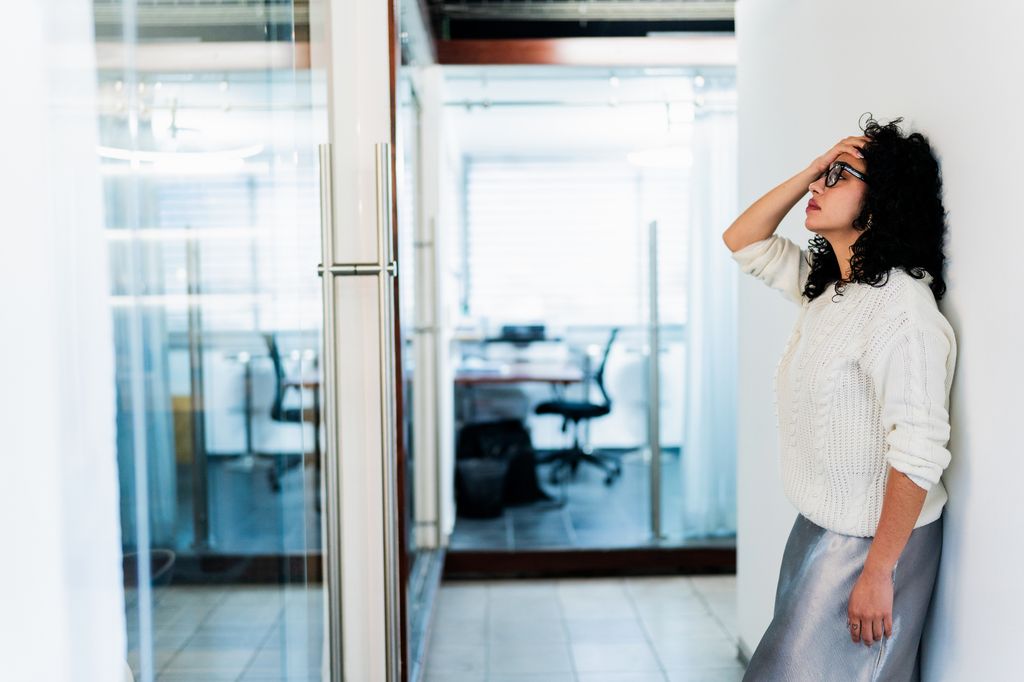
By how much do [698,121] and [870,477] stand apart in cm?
301

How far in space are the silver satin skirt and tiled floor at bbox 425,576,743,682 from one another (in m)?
1.42

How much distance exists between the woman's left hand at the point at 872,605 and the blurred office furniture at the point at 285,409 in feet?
4.16

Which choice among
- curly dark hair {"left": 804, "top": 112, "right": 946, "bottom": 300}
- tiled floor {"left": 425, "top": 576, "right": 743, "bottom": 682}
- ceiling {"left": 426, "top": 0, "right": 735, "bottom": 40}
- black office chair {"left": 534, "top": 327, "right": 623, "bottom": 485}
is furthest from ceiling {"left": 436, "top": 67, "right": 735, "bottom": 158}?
curly dark hair {"left": 804, "top": 112, "right": 946, "bottom": 300}

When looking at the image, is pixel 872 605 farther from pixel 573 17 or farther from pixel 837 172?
pixel 573 17

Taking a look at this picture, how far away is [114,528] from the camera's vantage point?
1146 millimetres

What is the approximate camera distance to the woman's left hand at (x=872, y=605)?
1.59m

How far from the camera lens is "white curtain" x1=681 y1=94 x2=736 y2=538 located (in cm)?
436

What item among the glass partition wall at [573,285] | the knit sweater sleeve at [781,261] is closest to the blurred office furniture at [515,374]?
the glass partition wall at [573,285]

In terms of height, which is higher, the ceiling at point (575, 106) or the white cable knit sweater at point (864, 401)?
the ceiling at point (575, 106)

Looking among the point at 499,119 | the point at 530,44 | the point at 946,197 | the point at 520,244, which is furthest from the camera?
the point at 520,244

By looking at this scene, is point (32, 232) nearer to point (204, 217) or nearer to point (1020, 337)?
point (204, 217)

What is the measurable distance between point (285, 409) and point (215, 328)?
0.52 m

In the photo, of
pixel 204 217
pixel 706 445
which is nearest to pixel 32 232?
pixel 204 217

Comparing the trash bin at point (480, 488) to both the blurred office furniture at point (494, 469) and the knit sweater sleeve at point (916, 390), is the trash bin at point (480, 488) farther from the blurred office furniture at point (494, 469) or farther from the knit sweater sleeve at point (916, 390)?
the knit sweater sleeve at point (916, 390)
